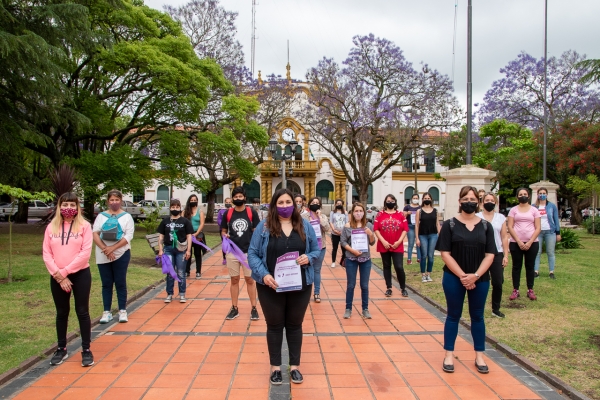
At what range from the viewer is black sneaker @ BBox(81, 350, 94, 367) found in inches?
185

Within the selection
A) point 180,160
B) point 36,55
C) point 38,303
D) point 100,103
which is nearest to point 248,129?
point 180,160

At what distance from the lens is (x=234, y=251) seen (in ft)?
20.3

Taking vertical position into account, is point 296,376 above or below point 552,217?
below

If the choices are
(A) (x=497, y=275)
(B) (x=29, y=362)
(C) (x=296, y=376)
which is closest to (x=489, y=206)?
(A) (x=497, y=275)

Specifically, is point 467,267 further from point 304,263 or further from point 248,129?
point 248,129

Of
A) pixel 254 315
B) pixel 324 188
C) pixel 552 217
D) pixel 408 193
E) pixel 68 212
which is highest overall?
pixel 324 188

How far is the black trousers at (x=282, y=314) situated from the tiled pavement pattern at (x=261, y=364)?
1.05ft

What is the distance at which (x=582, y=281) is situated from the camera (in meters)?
8.91

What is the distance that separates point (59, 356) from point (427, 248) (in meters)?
6.60

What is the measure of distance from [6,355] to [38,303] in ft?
8.16

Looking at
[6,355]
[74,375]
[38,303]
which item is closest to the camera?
[74,375]

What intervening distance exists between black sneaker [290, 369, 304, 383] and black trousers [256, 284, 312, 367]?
0.25 feet

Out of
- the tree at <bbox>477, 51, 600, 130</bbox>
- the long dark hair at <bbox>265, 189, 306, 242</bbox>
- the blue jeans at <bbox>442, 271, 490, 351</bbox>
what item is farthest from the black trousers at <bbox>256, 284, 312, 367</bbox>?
the tree at <bbox>477, 51, 600, 130</bbox>

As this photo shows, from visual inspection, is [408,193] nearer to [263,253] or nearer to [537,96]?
[537,96]
